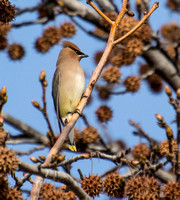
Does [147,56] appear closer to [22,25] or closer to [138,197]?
[22,25]

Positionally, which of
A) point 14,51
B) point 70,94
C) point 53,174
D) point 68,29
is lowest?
point 53,174

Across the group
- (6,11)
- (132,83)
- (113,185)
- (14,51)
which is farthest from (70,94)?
(6,11)

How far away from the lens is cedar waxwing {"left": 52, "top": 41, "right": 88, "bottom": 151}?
4320 mm

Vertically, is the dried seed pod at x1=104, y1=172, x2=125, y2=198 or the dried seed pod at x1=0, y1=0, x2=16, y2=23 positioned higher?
the dried seed pod at x1=0, y1=0, x2=16, y2=23

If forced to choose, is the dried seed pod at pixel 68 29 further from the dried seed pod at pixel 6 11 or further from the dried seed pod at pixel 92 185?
the dried seed pod at pixel 92 185

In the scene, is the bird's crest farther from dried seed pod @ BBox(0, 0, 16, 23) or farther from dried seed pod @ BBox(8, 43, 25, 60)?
dried seed pod @ BBox(0, 0, 16, 23)

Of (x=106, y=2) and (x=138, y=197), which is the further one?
(x=106, y=2)

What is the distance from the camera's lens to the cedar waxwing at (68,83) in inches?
170

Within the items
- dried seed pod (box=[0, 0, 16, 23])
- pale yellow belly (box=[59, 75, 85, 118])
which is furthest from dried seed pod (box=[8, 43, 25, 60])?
dried seed pod (box=[0, 0, 16, 23])

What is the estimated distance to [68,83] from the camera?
4434 mm

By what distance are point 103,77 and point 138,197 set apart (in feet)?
8.94

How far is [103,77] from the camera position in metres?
5.06

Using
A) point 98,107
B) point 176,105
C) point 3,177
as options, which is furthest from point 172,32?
point 3,177

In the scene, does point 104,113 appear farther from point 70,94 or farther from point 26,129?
point 26,129
